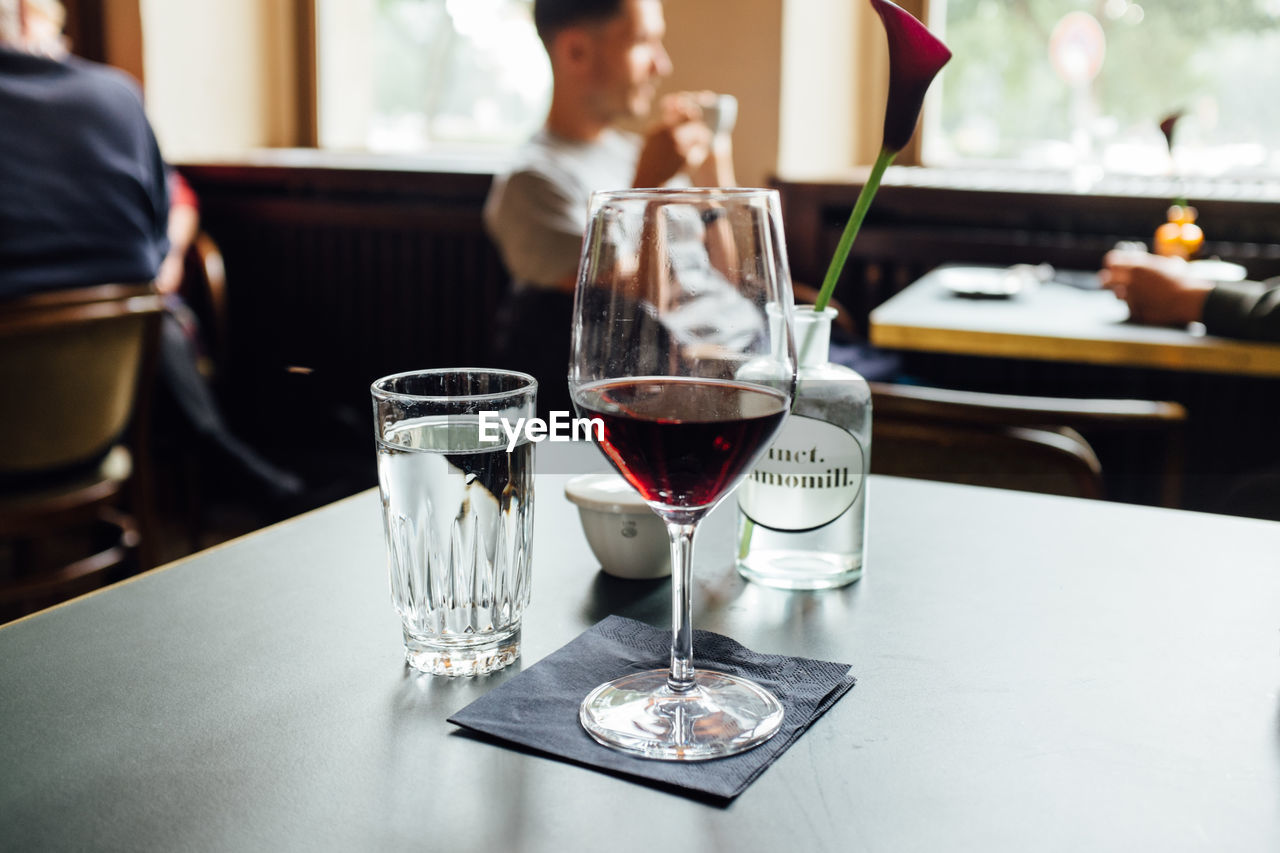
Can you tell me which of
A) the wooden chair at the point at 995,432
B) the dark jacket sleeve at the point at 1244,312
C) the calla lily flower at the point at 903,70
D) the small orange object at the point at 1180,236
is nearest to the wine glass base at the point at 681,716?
the calla lily flower at the point at 903,70

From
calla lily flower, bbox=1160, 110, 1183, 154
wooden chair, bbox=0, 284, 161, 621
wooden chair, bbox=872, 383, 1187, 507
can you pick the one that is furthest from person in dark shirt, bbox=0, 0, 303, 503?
calla lily flower, bbox=1160, 110, 1183, 154

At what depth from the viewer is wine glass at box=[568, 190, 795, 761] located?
512mm

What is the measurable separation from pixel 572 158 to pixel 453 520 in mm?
1945

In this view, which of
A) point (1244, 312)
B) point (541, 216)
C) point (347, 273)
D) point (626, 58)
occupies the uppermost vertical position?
point (626, 58)

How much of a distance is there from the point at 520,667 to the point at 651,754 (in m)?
0.13

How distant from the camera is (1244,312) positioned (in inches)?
73.4

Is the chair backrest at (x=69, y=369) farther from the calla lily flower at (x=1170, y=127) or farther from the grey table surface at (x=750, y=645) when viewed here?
the calla lily flower at (x=1170, y=127)

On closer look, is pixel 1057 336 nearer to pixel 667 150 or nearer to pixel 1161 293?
pixel 1161 293

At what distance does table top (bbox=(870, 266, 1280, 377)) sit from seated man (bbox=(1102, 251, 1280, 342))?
29 millimetres

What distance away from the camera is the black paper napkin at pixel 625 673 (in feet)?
1.63

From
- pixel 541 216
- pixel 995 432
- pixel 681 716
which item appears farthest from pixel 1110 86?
pixel 681 716

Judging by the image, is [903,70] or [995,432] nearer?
[903,70]

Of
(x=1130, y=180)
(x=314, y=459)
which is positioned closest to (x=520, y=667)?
(x=1130, y=180)

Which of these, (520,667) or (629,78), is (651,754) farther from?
(629,78)
